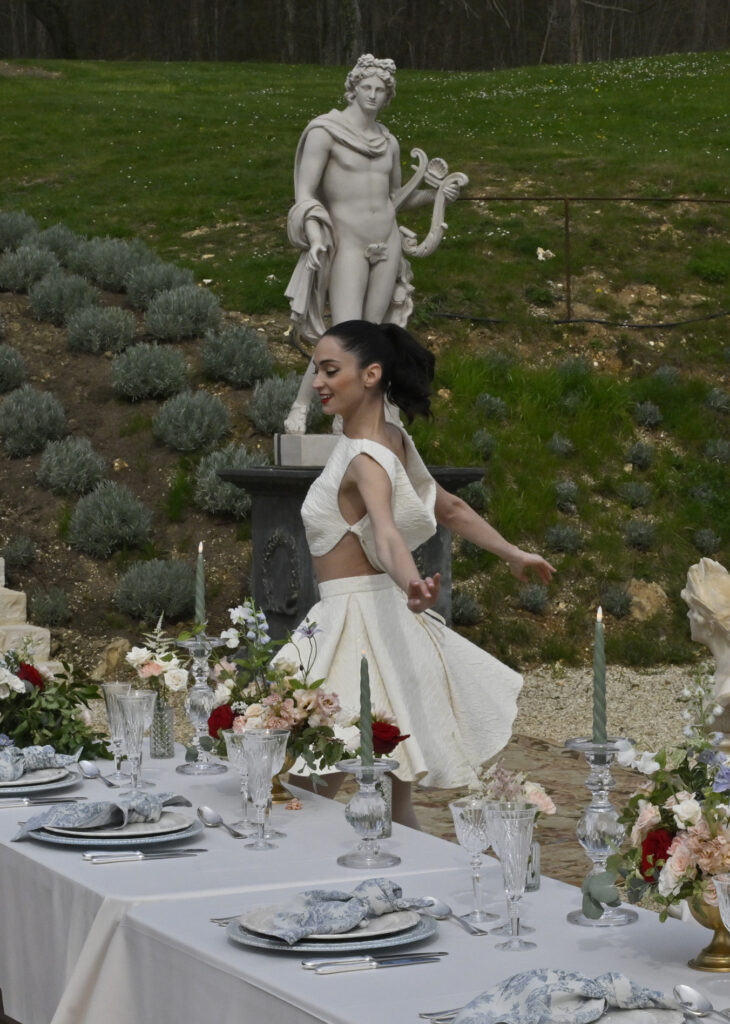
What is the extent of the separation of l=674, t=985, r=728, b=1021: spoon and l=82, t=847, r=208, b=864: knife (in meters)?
1.20

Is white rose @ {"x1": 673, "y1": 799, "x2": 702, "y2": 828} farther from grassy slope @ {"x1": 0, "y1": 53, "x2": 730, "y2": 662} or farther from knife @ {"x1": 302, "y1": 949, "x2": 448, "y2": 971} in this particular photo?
grassy slope @ {"x1": 0, "y1": 53, "x2": 730, "y2": 662}

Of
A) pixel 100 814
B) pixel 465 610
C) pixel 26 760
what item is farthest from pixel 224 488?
pixel 100 814

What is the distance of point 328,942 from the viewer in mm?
2430

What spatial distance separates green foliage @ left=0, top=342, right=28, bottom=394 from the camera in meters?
13.2

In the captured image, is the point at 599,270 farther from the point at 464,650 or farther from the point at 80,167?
the point at 464,650

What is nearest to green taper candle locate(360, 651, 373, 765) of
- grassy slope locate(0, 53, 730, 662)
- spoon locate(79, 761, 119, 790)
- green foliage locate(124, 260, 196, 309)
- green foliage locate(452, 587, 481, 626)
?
spoon locate(79, 761, 119, 790)

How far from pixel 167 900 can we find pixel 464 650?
70.8 inches

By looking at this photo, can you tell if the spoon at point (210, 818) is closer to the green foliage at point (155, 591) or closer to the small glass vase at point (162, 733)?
the small glass vase at point (162, 733)

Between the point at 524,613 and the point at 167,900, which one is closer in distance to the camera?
the point at 167,900

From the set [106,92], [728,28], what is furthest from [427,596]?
[728,28]

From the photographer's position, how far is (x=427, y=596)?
3.62m

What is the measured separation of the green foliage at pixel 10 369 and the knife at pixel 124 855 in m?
10.7

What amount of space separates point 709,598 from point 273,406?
7006 millimetres

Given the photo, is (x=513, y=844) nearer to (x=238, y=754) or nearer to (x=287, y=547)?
(x=238, y=754)
